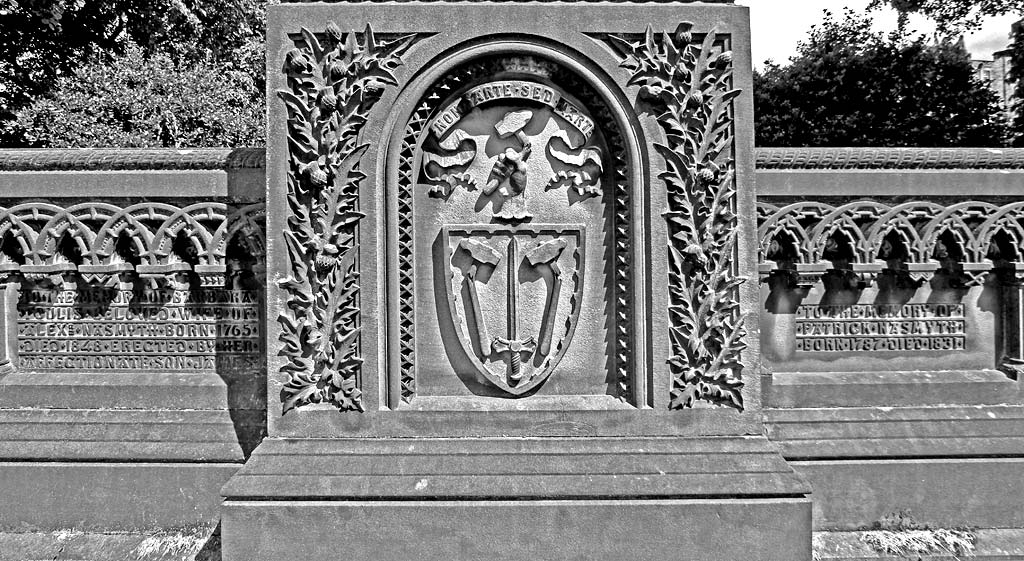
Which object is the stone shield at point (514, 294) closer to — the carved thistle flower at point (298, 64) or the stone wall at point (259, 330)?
→ the carved thistle flower at point (298, 64)

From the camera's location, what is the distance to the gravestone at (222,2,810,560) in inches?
155

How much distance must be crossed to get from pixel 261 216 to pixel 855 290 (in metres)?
4.51

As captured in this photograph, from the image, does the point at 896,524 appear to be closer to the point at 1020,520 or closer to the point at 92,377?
the point at 1020,520

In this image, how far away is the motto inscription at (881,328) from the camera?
4.61 meters

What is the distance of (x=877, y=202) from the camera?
4500mm

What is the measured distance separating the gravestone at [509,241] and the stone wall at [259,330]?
72 cm

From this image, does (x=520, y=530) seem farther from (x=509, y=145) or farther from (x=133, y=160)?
(x=133, y=160)

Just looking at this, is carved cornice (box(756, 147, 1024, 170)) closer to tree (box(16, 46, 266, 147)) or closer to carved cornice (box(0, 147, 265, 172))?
carved cornice (box(0, 147, 265, 172))

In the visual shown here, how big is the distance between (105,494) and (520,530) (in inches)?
120

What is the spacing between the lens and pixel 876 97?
19.3 meters

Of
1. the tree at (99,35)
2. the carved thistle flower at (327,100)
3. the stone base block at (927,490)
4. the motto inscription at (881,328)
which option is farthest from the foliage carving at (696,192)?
the tree at (99,35)

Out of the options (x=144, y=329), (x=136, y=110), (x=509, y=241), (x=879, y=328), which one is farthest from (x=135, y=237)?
(x=136, y=110)

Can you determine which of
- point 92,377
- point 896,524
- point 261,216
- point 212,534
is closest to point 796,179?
point 896,524

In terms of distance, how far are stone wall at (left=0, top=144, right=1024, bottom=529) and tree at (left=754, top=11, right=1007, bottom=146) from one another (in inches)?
638
